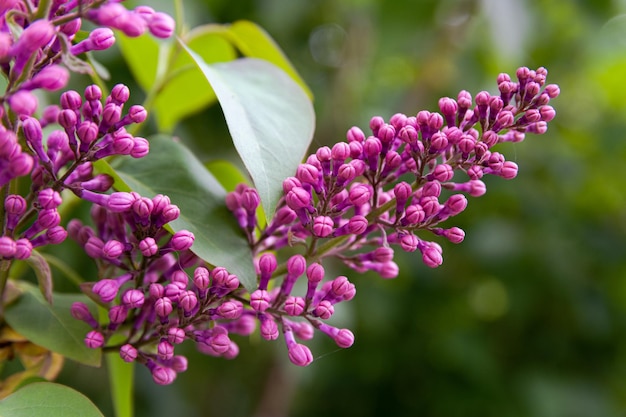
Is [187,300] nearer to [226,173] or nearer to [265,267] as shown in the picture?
[265,267]

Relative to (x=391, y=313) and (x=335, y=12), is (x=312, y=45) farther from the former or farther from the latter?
(x=391, y=313)

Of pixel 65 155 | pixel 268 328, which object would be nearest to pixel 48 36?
pixel 65 155

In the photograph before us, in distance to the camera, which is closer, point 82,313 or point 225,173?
point 82,313

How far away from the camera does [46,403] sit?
1.55 feet

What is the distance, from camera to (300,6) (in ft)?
5.38

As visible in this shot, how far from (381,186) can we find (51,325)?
0.90 feet

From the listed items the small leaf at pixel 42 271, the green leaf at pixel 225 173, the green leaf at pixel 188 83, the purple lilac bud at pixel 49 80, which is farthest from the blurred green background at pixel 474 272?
the purple lilac bud at pixel 49 80

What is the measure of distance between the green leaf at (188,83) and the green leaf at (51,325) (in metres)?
0.28

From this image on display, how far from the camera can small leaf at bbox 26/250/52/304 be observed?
1.66ft

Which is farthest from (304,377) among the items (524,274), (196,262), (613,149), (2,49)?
(2,49)

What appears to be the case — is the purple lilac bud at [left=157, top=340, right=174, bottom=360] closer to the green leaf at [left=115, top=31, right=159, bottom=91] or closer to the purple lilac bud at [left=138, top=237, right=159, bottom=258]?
the purple lilac bud at [left=138, top=237, right=159, bottom=258]

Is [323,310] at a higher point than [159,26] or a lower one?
lower

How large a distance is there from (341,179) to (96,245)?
19 centimetres

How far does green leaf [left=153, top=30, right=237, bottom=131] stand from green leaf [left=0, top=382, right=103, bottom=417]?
1.19 ft
